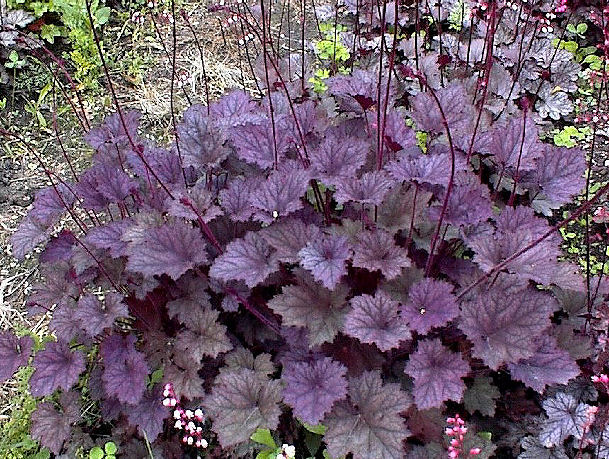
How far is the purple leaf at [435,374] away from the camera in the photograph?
189 cm

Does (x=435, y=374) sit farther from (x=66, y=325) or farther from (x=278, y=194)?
(x=66, y=325)

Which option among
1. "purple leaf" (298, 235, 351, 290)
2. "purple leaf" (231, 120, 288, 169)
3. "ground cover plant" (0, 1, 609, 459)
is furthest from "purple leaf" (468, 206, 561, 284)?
"purple leaf" (231, 120, 288, 169)

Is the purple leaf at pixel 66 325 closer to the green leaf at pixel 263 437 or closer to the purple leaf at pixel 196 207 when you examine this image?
the purple leaf at pixel 196 207

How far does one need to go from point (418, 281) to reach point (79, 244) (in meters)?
1.21

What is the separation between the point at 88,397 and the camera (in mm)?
2678

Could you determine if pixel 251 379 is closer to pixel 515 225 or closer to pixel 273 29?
pixel 515 225

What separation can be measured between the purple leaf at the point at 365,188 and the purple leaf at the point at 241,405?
622mm

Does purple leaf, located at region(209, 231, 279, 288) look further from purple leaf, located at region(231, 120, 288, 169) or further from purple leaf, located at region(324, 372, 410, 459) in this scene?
purple leaf, located at region(324, 372, 410, 459)

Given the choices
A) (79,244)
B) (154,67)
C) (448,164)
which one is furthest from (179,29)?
(448,164)

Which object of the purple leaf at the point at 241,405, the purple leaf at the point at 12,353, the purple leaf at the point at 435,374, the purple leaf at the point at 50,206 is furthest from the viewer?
the purple leaf at the point at 50,206

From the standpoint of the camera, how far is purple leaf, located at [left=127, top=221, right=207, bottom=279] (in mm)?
2084

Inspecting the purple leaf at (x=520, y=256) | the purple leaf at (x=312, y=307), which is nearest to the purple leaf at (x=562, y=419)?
the purple leaf at (x=520, y=256)

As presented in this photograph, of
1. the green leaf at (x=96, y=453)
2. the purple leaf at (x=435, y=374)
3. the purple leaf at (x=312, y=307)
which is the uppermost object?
the purple leaf at (x=312, y=307)

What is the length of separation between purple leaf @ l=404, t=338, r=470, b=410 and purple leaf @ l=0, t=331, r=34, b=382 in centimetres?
126
